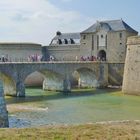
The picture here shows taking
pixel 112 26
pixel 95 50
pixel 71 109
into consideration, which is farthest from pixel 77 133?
pixel 95 50

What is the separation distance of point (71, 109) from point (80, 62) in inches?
573

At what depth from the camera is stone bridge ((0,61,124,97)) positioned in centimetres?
3181

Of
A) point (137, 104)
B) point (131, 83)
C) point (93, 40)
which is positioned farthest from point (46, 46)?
point (137, 104)

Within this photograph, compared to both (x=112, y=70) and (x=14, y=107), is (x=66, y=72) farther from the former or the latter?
(x=14, y=107)

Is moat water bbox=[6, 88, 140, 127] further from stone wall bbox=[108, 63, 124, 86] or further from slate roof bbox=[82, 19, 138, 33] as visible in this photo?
slate roof bbox=[82, 19, 138, 33]

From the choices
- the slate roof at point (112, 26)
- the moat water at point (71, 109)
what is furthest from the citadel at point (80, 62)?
the moat water at point (71, 109)

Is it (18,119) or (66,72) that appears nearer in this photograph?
(18,119)

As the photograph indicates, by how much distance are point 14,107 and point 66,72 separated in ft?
40.6

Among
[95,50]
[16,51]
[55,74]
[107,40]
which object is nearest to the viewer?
[55,74]

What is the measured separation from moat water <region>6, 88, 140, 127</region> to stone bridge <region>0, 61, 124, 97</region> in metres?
1.89

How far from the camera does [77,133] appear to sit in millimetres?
10641

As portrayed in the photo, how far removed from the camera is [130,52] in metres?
36.9

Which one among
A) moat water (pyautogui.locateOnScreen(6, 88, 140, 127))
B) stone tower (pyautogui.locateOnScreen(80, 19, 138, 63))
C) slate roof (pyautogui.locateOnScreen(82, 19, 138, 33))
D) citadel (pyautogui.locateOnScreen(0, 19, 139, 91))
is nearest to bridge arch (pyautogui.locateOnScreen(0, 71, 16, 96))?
moat water (pyautogui.locateOnScreen(6, 88, 140, 127))

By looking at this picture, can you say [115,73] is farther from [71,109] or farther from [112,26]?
[71,109]
